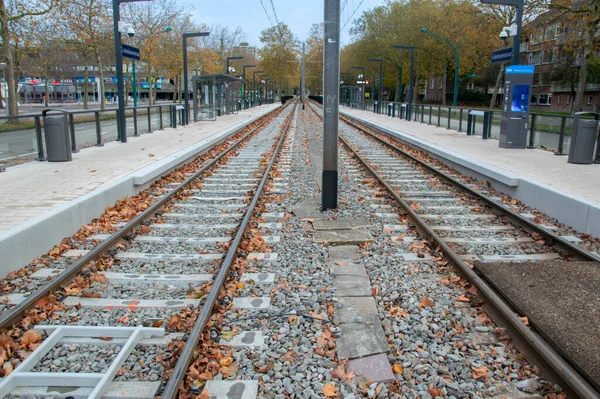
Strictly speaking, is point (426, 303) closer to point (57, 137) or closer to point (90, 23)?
point (57, 137)

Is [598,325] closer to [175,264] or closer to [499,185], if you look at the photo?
[175,264]

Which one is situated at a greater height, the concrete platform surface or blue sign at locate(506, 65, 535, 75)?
blue sign at locate(506, 65, 535, 75)

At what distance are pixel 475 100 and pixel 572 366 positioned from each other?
74593 millimetres

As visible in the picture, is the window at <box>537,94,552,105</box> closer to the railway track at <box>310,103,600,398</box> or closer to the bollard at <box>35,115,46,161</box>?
the railway track at <box>310,103,600,398</box>

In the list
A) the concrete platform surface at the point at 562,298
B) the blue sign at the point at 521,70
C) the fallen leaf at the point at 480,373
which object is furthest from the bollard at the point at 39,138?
the blue sign at the point at 521,70

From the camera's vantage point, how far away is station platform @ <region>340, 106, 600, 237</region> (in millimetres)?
7457

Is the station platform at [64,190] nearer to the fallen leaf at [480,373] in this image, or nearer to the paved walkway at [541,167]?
the fallen leaf at [480,373]

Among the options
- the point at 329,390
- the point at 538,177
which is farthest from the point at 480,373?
the point at 538,177

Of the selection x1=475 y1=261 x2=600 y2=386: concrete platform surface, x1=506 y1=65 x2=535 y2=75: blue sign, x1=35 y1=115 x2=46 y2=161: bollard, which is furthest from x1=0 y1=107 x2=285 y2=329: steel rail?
x1=506 y1=65 x2=535 y2=75: blue sign

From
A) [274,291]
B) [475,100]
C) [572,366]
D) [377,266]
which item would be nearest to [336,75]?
[377,266]

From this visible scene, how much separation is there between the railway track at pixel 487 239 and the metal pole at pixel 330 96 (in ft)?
3.13

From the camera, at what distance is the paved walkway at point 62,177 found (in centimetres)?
693

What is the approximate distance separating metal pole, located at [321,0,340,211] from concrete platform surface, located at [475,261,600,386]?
3.26 m

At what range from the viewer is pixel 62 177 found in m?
9.41
